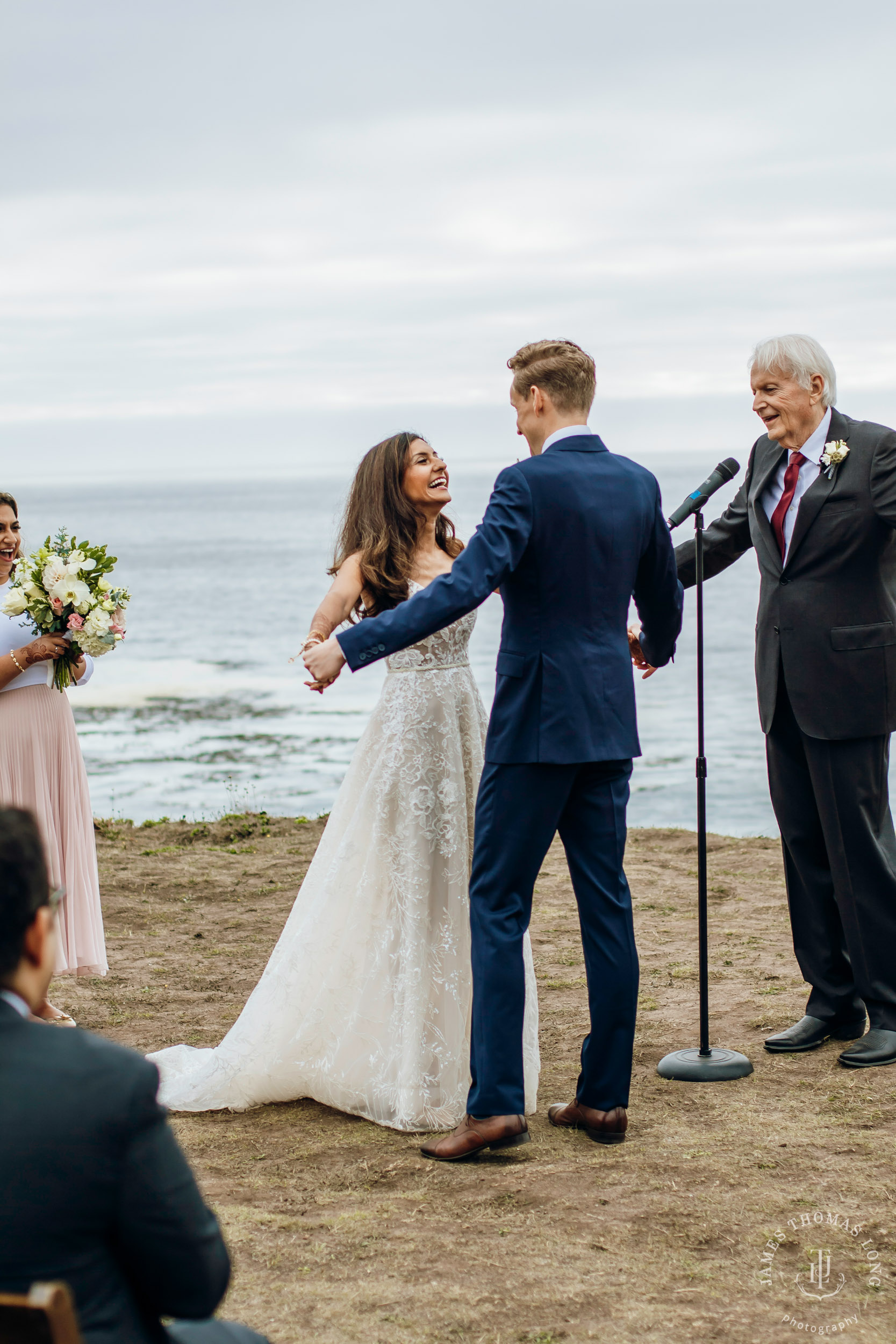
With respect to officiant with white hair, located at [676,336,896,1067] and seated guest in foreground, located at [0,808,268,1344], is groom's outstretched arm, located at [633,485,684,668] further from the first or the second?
seated guest in foreground, located at [0,808,268,1344]

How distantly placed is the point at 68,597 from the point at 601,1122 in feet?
8.86

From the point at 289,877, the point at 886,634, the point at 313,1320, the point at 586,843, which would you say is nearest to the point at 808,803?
the point at 886,634

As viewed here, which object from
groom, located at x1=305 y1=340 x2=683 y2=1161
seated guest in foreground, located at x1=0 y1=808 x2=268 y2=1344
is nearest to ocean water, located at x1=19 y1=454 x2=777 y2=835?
groom, located at x1=305 y1=340 x2=683 y2=1161

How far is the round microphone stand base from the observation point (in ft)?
14.7

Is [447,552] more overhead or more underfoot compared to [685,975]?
more overhead

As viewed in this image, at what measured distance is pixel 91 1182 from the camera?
1.58 meters

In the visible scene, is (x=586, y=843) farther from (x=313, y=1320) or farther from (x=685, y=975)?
(x=685, y=975)

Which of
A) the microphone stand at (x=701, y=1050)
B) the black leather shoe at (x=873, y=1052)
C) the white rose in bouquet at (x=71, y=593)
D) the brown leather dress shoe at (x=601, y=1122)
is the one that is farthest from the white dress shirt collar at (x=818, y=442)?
the white rose in bouquet at (x=71, y=593)

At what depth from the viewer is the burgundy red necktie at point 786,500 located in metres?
4.60

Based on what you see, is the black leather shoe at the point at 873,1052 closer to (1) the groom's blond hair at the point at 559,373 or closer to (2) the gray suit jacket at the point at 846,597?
(2) the gray suit jacket at the point at 846,597

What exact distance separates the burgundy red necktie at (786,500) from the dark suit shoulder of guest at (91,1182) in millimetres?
3539

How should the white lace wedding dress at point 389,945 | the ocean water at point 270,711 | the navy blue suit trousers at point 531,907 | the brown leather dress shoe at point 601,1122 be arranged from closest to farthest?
the navy blue suit trousers at point 531,907, the brown leather dress shoe at point 601,1122, the white lace wedding dress at point 389,945, the ocean water at point 270,711

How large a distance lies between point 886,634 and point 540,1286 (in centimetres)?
252

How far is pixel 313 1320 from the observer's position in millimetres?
2863
